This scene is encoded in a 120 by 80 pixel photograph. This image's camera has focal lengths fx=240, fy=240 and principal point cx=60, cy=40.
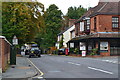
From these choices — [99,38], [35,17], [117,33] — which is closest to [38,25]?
[35,17]

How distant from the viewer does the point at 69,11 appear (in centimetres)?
10125

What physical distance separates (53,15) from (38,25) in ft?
99.9

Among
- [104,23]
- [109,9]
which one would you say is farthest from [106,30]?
[109,9]

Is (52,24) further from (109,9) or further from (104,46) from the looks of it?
(104,46)

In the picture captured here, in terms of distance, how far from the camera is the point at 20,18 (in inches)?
1503

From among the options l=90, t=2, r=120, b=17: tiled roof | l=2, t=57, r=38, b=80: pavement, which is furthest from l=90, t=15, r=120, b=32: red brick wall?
l=2, t=57, r=38, b=80: pavement

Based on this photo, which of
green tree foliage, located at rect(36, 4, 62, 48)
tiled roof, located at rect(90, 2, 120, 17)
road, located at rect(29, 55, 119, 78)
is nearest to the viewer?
road, located at rect(29, 55, 119, 78)

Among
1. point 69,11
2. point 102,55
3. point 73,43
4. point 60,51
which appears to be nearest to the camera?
point 102,55

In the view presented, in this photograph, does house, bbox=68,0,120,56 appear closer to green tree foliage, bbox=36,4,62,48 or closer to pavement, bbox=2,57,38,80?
pavement, bbox=2,57,38,80

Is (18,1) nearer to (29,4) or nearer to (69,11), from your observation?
(29,4)

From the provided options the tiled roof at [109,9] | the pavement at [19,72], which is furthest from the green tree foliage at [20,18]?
the pavement at [19,72]

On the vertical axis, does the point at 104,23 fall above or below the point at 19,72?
above

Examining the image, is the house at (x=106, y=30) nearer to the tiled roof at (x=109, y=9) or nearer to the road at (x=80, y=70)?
the tiled roof at (x=109, y=9)

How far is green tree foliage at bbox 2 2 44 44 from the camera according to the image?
32.3 metres
